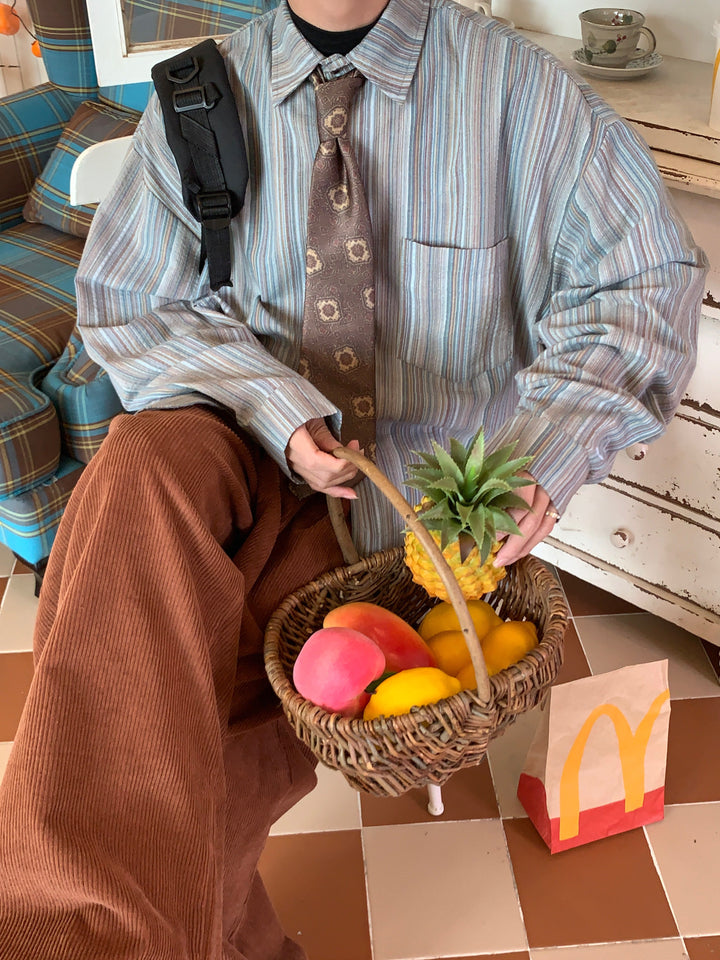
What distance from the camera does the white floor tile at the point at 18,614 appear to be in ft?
6.08

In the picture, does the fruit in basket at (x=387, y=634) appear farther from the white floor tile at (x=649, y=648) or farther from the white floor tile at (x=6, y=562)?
the white floor tile at (x=6, y=562)

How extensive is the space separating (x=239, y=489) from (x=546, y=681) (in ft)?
1.30

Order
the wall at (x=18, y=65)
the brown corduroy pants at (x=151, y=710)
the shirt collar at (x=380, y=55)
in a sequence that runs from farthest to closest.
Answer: the wall at (x=18, y=65), the shirt collar at (x=380, y=55), the brown corduroy pants at (x=151, y=710)

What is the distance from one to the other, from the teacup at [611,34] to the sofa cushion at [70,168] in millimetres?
1048

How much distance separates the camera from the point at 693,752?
1601mm

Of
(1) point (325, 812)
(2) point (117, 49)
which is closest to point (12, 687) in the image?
(1) point (325, 812)

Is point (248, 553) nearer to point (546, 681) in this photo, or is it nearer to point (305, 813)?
point (546, 681)

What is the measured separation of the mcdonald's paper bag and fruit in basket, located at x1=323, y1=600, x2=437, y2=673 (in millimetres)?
367

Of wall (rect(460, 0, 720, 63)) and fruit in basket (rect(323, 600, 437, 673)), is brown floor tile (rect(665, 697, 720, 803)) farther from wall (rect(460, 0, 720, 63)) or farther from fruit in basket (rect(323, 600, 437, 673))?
wall (rect(460, 0, 720, 63))

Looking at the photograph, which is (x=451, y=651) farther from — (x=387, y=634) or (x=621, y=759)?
(x=621, y=759)

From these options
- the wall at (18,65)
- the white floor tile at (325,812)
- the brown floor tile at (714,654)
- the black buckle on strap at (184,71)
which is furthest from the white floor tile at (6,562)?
the wall at (18,65)

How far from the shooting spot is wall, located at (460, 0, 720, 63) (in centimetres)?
165

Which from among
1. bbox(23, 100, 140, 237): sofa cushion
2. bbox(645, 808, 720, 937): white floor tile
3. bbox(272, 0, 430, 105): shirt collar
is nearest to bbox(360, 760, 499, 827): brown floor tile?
bbox(645, 808, 720, 937): white floor tile

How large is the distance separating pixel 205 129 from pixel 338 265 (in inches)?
9.3
